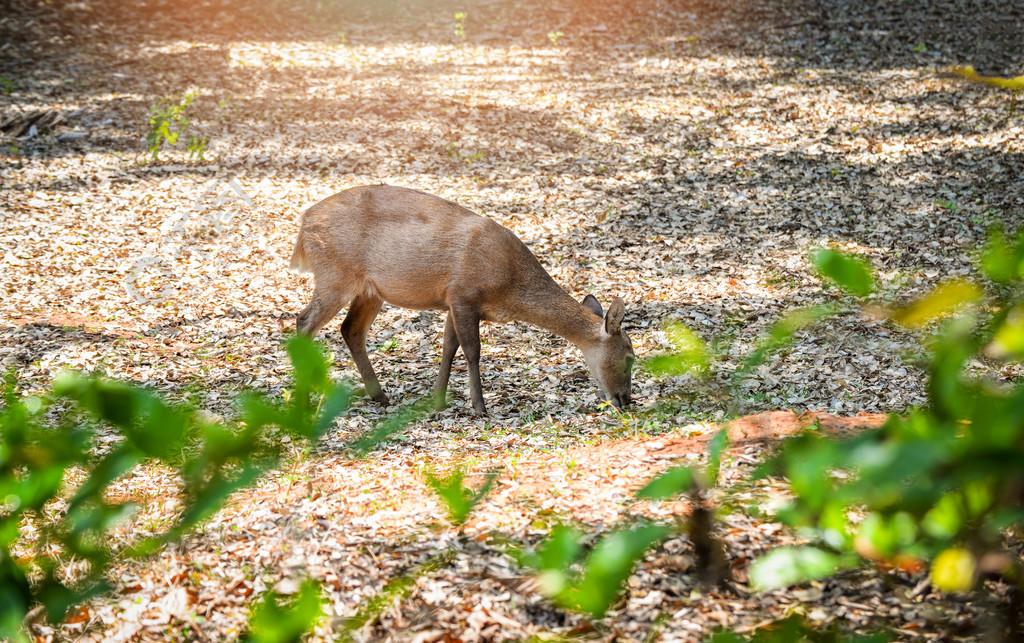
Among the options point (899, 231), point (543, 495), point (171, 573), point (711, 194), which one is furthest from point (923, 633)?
point (711, 194)

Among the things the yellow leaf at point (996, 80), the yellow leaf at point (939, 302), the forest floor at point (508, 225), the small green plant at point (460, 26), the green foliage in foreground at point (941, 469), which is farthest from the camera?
the small green plant at point (460, 26)

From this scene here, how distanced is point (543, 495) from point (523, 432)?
1998mm

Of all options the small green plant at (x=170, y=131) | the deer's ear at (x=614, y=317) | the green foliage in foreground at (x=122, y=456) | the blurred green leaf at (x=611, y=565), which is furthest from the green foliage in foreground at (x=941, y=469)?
the small green plant at (x=170, y=131)

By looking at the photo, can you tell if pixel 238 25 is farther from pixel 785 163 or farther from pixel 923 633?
pixel 923 633

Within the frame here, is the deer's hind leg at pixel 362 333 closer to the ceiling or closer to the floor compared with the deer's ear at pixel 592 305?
closer to the floor

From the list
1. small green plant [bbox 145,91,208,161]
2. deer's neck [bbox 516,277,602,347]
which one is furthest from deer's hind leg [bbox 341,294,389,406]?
small green plant [bbox 145,91,208,161]

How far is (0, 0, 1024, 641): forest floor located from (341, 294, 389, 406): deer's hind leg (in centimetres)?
17

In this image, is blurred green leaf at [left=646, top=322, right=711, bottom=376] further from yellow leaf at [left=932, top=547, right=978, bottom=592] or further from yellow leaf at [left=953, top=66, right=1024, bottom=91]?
→ yellow leaf at [left=953, top=66, right=1024, bottom=91]

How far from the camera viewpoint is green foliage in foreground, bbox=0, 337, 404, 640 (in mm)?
802

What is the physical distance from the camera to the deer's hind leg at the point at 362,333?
693 cm

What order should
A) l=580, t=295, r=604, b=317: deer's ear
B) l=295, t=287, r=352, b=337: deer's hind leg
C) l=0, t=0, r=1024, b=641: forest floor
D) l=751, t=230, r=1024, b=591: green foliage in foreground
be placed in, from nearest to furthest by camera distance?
l=751, t=230, r=1024, b=591: green foliage in foreground < l=0, t=0, r=1024, b=641: forest floor < l=295, t=287, r=352, b=337: deer's hind leg < l=580, t=295, r=604, b=317: deer's ear

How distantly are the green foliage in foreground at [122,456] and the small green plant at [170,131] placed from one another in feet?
36.6

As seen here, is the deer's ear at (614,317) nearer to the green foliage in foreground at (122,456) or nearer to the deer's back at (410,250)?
the deer's back at (410,250)

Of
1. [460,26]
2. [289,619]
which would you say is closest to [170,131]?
[460,26]
